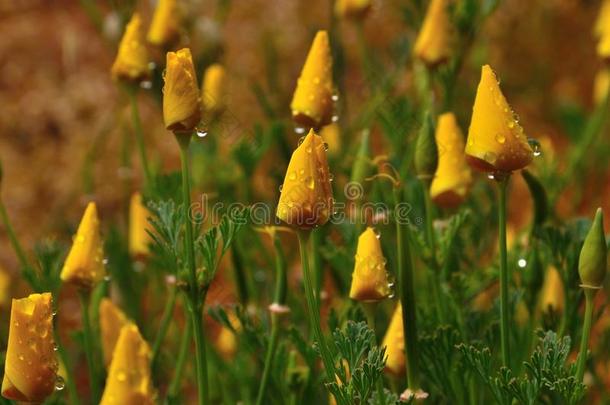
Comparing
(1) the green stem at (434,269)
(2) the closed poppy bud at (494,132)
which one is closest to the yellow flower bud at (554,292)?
(1) the green stem at (434,269)

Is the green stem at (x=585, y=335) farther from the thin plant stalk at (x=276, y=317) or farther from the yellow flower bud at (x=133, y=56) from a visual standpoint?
the yellow flower bud at (x=133, y=56)

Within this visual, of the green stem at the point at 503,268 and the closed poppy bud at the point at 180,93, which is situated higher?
the closed poppy bud at the point at 180,93

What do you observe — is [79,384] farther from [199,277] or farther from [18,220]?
[199,277]

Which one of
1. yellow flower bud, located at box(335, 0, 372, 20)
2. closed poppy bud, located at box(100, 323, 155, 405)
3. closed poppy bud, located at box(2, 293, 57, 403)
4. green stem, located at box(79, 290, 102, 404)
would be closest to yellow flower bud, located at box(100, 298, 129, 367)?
green stem, located at box(79, 290, 102, 404)

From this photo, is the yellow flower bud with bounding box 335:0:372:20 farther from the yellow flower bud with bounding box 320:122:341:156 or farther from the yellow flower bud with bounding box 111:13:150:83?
the yellow flower bud with bounding box 111:13:150:83

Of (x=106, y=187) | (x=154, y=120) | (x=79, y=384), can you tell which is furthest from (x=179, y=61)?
(x=154, y=120)

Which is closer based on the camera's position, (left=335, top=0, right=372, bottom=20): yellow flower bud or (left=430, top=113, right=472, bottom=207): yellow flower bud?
(left=430, top=113, right=472, bottom=207): yellow flower bud

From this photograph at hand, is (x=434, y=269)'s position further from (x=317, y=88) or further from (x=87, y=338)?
(x=87, y=338)
